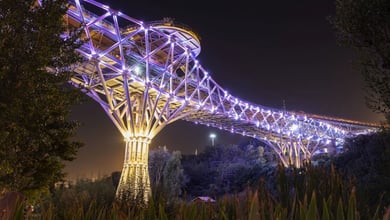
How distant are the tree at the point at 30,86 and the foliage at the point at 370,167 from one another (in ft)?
25.9

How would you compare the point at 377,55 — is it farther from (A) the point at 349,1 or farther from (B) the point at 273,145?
(B) the point at 273,145

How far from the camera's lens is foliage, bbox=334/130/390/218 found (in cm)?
553

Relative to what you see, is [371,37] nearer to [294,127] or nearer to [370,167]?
[370,167]

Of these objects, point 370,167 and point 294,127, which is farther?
point 294,127

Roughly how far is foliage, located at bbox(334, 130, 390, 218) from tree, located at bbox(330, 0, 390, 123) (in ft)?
6.08

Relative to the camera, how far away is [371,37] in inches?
321

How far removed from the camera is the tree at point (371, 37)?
791 centimetres

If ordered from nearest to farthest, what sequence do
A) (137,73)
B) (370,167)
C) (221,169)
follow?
(370,167), (137,73), (221,169)

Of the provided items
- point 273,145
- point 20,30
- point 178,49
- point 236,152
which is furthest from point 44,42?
point 236,152

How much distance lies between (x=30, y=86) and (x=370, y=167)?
15.2 m

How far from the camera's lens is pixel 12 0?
9344 mm

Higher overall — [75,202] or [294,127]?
[294,127]

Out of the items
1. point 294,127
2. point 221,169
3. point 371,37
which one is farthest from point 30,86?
point 294,127

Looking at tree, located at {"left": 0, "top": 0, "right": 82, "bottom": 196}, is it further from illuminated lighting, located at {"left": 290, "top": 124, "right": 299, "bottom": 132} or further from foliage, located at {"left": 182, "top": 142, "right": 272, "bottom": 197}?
illuminated lighting, located at {"left": 290, "top": 124, "right": 299, "bottom": 132}
